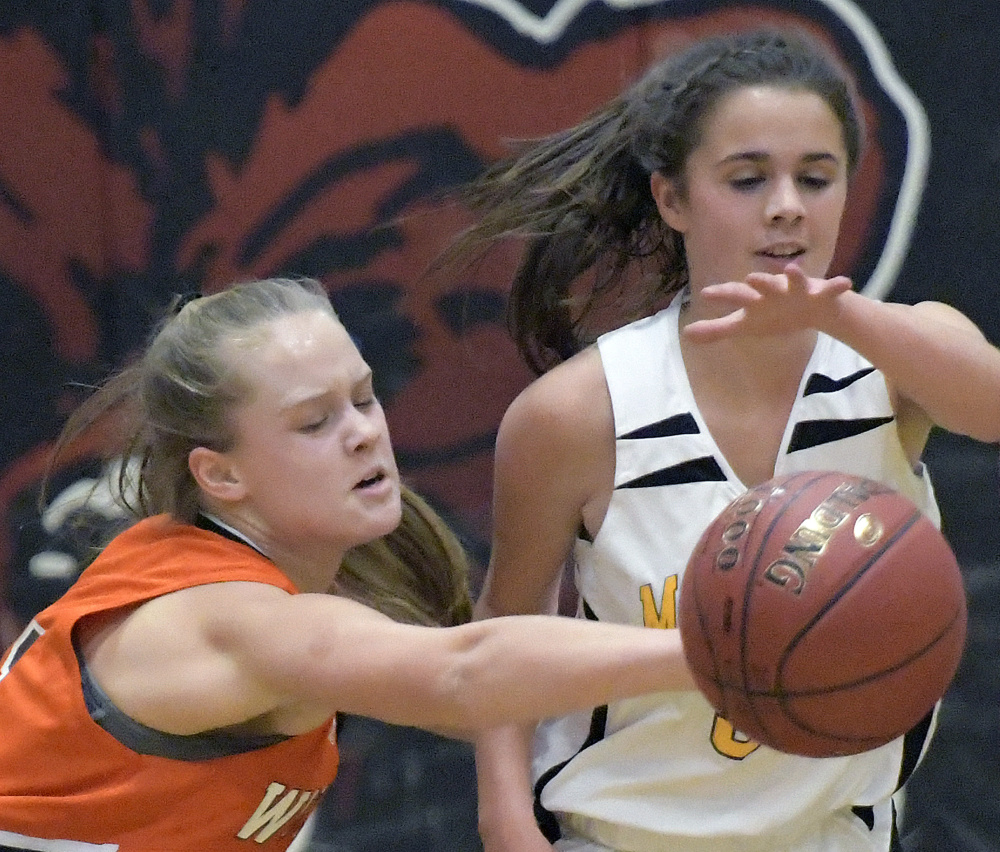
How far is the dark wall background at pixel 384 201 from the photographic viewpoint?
2.98 meters

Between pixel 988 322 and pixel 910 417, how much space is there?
0.94 m

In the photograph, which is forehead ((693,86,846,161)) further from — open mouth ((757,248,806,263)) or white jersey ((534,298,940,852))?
white jersey ((534,298,940,852))

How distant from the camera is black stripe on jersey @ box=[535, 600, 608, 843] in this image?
219 centimetres

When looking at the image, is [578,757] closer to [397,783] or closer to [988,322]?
[397,783]

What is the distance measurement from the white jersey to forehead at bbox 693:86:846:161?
30 cm

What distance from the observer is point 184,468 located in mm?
2154

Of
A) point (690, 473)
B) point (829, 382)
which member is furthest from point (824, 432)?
point (690, 473)

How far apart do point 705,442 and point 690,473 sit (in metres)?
0.05

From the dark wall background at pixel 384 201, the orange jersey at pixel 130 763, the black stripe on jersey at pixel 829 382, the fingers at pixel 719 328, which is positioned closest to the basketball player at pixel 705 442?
the black stripe on jersey at pixel 829 382

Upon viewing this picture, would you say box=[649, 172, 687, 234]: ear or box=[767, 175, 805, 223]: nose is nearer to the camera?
box=[767, 175, 805, 223]: nose

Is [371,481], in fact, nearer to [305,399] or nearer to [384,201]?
[305,399]

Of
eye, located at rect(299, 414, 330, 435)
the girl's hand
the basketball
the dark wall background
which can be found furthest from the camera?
the dark wall background

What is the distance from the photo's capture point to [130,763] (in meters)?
1.96

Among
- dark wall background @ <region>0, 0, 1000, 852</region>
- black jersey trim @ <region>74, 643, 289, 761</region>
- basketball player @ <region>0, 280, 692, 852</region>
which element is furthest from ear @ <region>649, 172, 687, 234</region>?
black jersey trim @ <region>74, 643, 289, 761</region>
